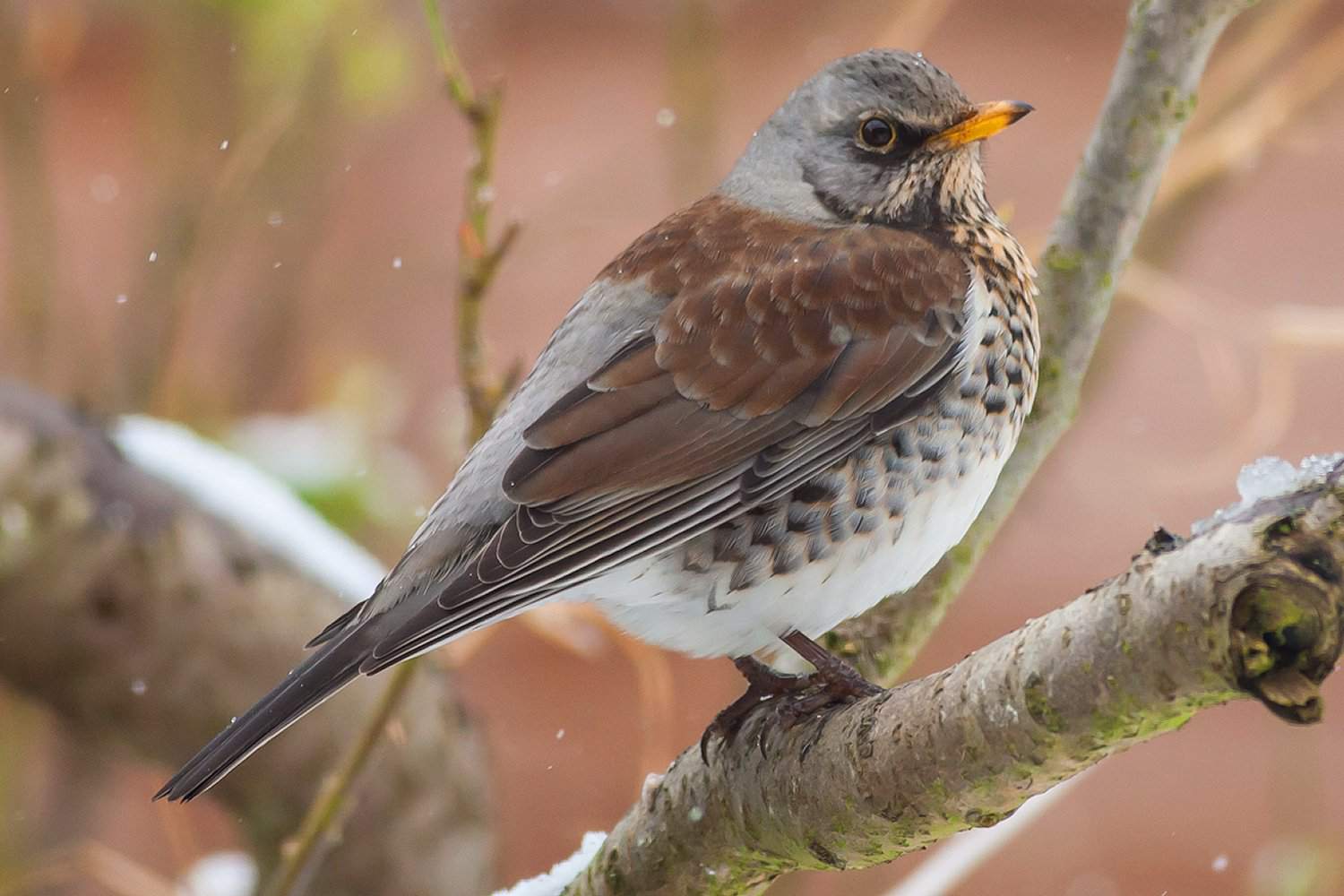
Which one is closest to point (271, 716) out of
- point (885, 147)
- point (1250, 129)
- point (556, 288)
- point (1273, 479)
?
point (1273, 479)

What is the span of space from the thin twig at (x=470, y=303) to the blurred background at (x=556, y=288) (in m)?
0.06

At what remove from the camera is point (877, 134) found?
1905 mm

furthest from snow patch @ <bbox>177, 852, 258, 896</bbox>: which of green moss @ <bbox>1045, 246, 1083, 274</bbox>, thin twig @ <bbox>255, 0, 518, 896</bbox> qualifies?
green moss @ <bbox>1045, 246, 1083, 274</bbox>

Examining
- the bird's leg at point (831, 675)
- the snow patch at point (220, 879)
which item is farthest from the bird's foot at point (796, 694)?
the snow patch at point (220, 879)

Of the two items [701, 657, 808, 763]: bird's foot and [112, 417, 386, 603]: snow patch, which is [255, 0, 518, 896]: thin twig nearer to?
[701, 657, 808, 763]: bird's foot

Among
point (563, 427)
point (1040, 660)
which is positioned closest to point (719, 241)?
point (563, 427)

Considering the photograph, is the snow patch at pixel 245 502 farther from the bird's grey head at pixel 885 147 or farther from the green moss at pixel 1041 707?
the green moss at pixel 1041 707

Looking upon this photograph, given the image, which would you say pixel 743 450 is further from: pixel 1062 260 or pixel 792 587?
pixel 1062 260

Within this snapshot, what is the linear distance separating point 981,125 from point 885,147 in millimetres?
133

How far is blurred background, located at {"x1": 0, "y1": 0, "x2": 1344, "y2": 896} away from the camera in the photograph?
9.12ft

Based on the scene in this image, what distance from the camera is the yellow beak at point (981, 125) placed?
1793 millimetres

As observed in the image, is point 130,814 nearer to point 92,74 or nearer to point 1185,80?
point 92,74

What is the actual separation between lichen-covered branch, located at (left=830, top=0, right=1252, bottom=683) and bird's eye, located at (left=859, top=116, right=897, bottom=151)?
0.23 metres

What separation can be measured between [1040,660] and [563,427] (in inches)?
26.9
